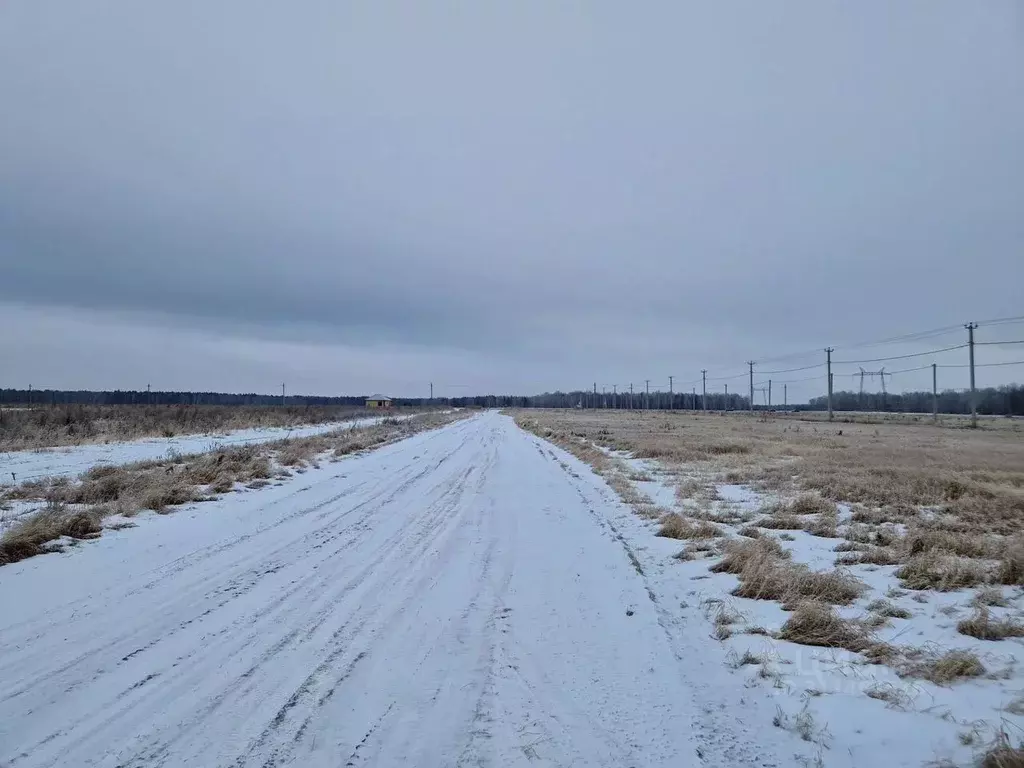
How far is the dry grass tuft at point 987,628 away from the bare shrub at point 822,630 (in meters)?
0.96

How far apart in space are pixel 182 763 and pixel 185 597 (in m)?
3.36

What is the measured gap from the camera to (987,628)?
5242 mm

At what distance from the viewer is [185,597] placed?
6.22 metres

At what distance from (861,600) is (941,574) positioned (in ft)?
4.61

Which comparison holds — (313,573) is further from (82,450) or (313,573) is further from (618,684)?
(82,450)

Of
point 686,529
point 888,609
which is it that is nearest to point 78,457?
point 686,529

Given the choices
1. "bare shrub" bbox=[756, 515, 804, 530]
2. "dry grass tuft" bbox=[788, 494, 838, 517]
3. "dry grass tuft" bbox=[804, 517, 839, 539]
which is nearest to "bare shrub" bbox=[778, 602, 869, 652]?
"dry grass tuft" bbox=[804, 517, 839, 539]

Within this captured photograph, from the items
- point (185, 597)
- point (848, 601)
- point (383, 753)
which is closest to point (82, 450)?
point (185, 597)

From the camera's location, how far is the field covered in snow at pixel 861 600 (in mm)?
3842

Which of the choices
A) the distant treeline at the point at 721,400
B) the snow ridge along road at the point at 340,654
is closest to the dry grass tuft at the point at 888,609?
the snow ridge along road at the point at 340,654

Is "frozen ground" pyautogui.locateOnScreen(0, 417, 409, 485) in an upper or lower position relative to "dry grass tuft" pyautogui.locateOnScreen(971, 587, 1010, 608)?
upper

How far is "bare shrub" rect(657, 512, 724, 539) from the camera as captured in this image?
9.38m

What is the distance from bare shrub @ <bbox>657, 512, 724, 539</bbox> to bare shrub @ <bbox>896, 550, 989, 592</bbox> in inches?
108

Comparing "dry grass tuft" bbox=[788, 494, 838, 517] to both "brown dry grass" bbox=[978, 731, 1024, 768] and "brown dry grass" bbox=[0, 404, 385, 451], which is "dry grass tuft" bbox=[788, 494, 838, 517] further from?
"brown dry grass" bbox=[0, 404, 385, 451]
